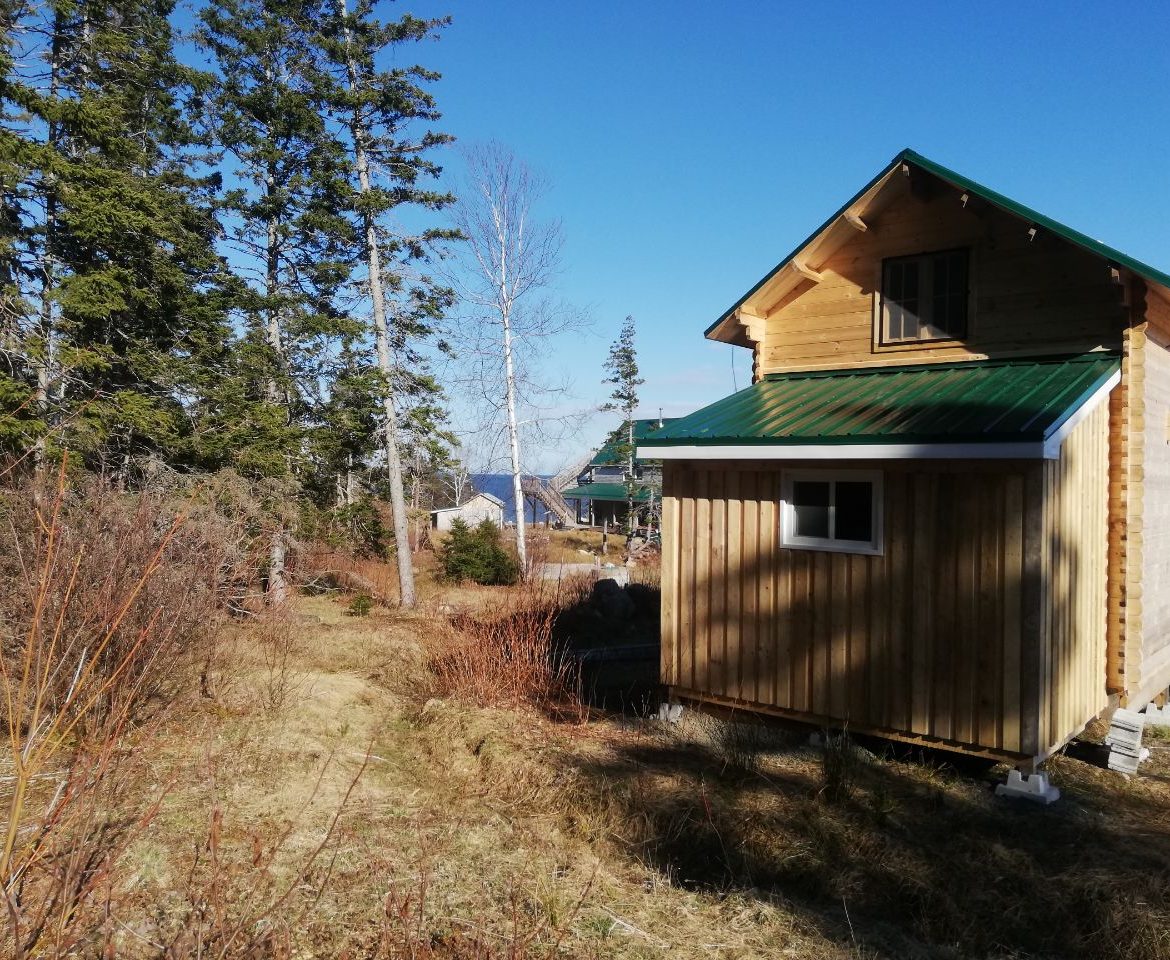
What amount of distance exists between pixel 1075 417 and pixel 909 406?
4.45 feet

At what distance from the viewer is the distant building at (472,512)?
152ft

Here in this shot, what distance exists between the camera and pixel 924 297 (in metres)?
8.75

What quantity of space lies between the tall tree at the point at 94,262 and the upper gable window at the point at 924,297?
1024 cm

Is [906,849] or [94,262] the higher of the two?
[94,262]

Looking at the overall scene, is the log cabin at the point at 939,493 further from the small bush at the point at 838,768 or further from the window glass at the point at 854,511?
the small bush at the point at 838,768

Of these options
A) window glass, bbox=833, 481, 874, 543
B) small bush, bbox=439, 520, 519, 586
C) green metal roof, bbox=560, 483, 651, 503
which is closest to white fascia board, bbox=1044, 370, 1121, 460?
window glass, bbox=833, 481, 874, 543

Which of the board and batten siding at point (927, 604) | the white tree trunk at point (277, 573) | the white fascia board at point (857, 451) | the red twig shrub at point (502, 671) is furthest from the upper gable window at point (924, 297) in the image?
the white tree trunk at point (277, 573)

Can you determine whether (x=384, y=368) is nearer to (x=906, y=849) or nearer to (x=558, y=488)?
(x=906, y=849)

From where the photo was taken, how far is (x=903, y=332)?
351 inches

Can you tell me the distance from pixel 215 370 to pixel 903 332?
12.8 metres

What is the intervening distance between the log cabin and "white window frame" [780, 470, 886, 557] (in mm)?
24

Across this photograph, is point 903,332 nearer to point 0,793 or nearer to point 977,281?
point 977,281

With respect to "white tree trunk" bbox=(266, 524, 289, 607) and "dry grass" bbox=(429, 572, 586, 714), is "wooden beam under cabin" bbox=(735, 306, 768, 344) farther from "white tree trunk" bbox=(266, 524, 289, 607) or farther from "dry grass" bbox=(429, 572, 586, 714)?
"white tree trunk" bbox=(266, 524, 289, 607)

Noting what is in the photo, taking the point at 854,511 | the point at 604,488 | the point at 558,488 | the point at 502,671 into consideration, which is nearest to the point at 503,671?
the point at 502,671
